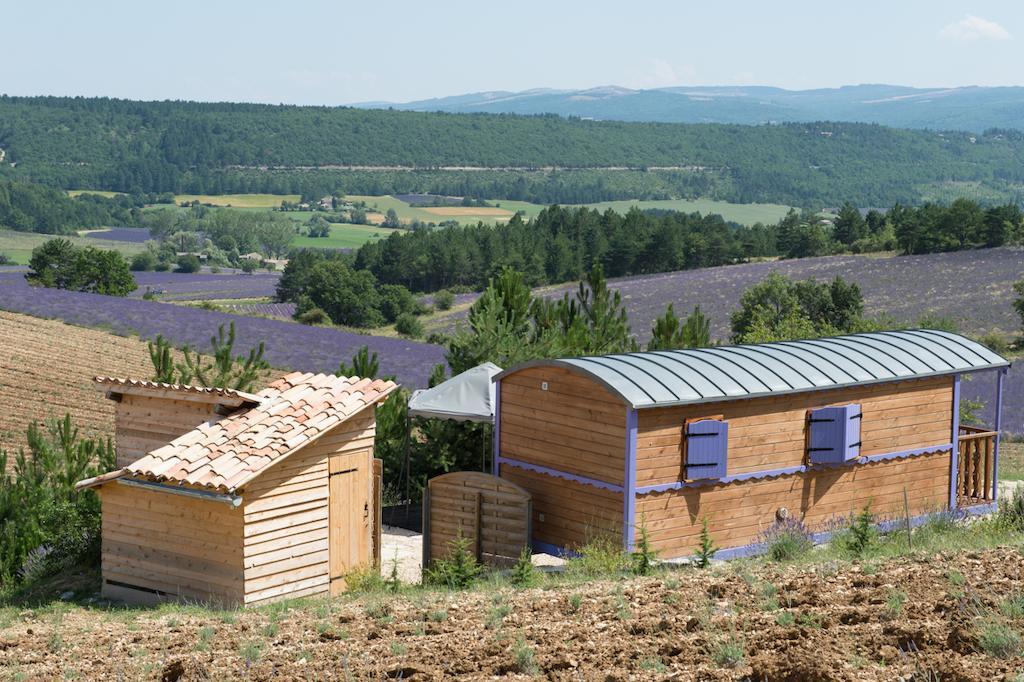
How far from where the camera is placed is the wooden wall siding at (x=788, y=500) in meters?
15.2

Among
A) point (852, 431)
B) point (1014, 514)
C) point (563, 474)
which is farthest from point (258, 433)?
point (1014, 514)

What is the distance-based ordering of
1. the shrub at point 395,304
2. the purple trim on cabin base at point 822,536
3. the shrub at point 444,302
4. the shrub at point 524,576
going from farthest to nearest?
the shrub at point 444,302 < the shrub at point 395,304 < the purple trim on cabin base at point 822,536 < the shrub at point 524,576

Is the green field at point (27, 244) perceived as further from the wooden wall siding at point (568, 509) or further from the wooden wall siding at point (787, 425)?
the wooden wall siding at point (787, 425)

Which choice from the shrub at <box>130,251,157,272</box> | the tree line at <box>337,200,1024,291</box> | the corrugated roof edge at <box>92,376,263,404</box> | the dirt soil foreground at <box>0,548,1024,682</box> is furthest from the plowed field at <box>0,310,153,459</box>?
the shrub at <box>130,251,157,272</box>

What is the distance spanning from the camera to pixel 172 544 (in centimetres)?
1398

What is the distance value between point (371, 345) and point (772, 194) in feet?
529

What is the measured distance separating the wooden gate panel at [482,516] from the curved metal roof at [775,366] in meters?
1.42

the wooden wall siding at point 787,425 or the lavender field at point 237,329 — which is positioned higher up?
the wooden wall siding at point 787,425

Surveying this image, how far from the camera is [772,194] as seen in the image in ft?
648

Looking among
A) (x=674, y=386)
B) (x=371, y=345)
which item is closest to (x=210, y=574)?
(x=674, y=386)

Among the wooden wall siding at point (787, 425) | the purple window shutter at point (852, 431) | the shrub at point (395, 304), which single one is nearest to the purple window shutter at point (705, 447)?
the wooden wall siding at point (787, 425)

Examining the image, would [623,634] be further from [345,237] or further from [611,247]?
[345,237]

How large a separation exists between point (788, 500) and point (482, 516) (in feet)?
12.4

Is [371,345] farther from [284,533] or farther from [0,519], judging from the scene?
[284,533]
